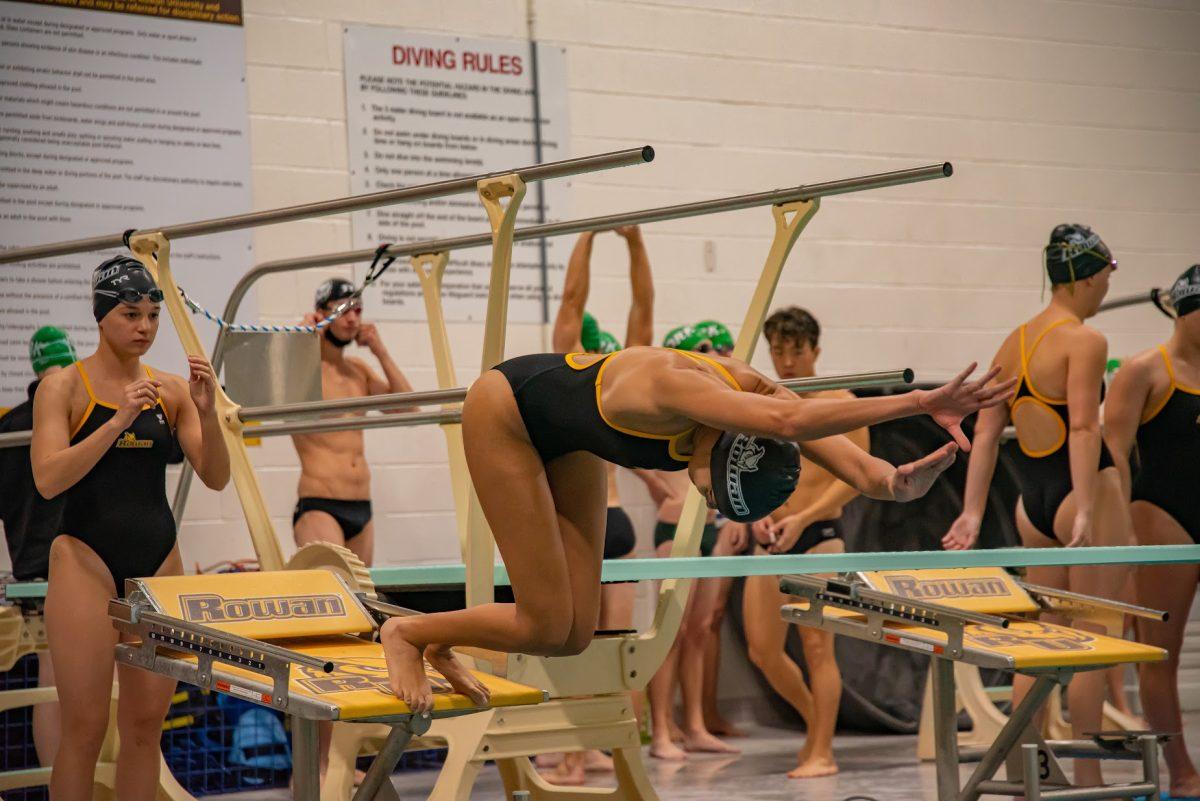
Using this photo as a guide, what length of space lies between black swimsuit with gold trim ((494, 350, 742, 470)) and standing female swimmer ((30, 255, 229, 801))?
108cm

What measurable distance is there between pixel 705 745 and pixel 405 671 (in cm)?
377

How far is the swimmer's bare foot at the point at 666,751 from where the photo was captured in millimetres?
6266

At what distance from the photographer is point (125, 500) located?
3818 millimetres

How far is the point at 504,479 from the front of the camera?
3045mm

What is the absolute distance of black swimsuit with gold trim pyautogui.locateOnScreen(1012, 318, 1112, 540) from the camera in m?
4.73

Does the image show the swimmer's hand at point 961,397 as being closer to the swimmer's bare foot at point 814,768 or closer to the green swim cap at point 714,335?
the swimmer's bare foot at point 814,768

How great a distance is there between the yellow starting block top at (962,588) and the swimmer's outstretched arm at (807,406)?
1.41 m

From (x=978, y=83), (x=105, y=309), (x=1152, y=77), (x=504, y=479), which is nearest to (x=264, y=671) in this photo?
→ (x=504, y=479)

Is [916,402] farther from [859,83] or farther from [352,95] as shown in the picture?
[859,83]

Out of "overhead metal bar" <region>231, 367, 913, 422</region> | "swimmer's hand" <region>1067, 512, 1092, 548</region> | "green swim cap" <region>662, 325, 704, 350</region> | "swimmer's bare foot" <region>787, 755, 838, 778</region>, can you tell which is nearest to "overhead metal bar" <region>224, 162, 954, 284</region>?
"overhead metal bar" <region>231, 367, 913, 422</region>

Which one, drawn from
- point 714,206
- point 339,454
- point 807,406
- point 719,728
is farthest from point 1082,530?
point 339,454

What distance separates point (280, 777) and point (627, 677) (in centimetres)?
269

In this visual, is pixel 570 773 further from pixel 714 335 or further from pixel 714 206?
pixel 714 206

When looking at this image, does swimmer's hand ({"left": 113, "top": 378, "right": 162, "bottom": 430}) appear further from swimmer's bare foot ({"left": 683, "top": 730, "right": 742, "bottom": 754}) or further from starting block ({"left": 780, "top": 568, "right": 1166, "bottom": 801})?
swimmer's bare foot ({"left": 683, "top": 730, "right": 742, "bottom": 754})
